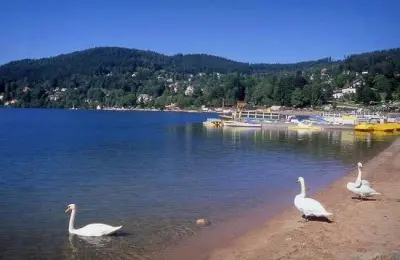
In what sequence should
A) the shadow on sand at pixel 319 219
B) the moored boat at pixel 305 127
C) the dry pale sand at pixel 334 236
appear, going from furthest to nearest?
the moored boat at pixel 305 127 < the shadow on sand at pixel 319 219 < the dry pale sand at pixel 334 236

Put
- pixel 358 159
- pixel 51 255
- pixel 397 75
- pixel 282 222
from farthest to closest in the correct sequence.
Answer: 1. pixel 397 75
2. pixel 358 159
3. pixel 282 222
4. pixel 51 255

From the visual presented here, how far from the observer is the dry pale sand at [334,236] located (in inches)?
440

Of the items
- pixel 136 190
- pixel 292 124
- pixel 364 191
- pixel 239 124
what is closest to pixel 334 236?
pixel 364 191

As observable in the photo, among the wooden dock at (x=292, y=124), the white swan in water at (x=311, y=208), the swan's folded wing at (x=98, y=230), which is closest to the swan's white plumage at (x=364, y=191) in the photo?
the white swan in water at (x=311, y=208)

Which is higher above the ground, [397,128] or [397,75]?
[397,75]

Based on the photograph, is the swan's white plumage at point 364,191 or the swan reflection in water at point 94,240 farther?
the swan's white plumage at point 364,191

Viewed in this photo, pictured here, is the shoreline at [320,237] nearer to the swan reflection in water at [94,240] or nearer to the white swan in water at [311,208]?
the white swan in water at [311,208]

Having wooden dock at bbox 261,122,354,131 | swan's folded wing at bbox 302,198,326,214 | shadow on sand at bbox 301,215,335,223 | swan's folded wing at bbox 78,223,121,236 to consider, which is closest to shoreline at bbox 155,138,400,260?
shadow on sand at bbox 301,215,335,223

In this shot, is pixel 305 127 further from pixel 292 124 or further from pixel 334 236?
pixel 334 236

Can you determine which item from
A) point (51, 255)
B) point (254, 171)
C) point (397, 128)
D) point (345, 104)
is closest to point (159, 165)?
point (254, 171)

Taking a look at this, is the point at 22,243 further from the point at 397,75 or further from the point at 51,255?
the point at 397,75

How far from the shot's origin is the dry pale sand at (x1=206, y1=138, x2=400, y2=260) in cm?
1119

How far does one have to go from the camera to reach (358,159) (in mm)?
34812

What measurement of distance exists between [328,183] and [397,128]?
2150 inches
